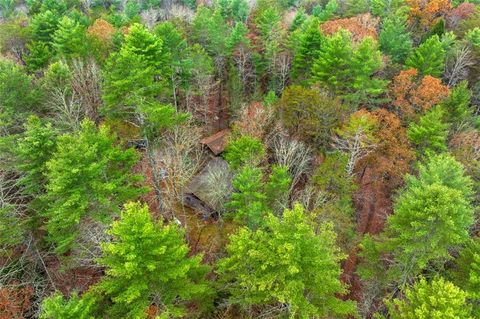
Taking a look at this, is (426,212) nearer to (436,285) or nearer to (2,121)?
(436,285)

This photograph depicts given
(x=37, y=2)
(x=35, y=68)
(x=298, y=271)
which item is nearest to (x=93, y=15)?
(x=37, y=2)

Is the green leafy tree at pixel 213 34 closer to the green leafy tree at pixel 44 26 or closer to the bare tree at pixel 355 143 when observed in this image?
the green leafy tree at pixel 44 26

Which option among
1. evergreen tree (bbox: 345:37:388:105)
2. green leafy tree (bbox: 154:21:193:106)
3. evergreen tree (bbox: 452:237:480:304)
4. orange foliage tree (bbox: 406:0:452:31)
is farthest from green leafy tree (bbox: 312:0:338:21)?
evergreen tree (bbox: 452:237:480:304)

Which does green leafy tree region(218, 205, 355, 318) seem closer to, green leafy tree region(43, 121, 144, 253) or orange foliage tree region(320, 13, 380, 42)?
green leafy tree region(43, 121, 144, 253)

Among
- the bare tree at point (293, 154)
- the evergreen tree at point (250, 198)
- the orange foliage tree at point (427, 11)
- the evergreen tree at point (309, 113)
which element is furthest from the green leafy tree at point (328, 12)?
the evergreen tree at point (250, 198)

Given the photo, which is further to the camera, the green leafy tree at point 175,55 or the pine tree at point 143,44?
the green leafy tree at point 175,55

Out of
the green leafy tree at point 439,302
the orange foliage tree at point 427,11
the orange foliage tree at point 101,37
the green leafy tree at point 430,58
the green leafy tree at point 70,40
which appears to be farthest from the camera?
the orange foliage tree at point 427,11

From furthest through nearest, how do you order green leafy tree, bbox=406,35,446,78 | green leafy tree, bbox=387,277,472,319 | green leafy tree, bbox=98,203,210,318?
green leafy tree, bbox=406,35,446,78 < green leafy tree, bbox=98,203,210,318 < green leafy tree, bbox=387,277,472,319
